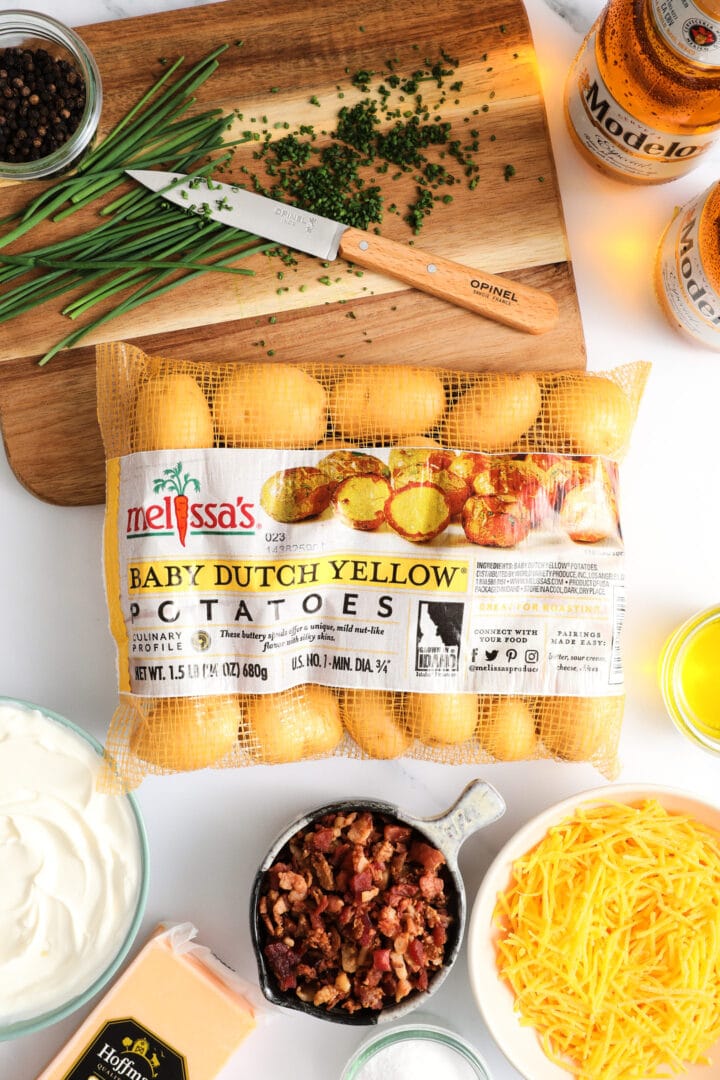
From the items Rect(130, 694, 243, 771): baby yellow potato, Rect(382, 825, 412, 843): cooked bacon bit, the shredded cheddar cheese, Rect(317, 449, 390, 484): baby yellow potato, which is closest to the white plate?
the shredded cheddar cheese

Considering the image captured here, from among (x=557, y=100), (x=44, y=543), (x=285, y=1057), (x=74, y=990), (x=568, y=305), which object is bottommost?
(x=285, y=1057)

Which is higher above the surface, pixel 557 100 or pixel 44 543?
pixel 557 100

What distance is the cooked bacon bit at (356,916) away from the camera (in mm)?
1095

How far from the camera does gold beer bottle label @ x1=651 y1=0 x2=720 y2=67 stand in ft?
3.18

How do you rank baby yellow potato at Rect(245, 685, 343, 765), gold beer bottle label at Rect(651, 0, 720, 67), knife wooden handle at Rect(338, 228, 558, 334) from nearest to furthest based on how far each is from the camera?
gold beer bottle label at Rect(651, 0, 720, 67), baby yellow potato at Rect(245, 685, 343, 765), knife wooden handle at Rect(338, 228, 558, 334)

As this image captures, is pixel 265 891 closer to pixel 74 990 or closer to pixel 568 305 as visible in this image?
pixel 74 990

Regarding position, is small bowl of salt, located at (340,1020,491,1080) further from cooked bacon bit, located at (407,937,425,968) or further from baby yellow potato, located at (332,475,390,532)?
baby yellow potato, located at (332,475,390,532)

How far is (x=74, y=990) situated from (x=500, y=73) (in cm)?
140

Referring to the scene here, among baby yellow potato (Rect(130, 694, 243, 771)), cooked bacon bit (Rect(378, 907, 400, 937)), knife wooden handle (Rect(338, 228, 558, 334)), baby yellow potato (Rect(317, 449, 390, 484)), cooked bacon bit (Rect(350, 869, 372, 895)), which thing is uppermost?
knife wooden handle (Rect(338, 228, 558, 334))

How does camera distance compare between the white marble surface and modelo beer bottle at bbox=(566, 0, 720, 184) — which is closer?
modelo beer bottle at bbox=(566, 0, 720, 184)

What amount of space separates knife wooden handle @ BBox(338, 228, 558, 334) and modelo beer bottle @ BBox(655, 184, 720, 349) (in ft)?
0.61

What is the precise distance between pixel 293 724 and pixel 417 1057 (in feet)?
1.62

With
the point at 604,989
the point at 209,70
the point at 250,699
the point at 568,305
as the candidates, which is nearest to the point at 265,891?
the point at 250,699

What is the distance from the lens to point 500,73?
4.01 feet
